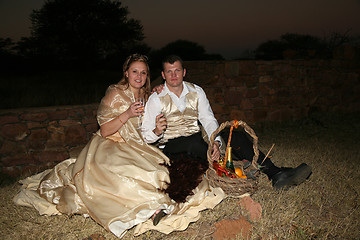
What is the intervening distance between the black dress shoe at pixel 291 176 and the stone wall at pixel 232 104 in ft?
10.7

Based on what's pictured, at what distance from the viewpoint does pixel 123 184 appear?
2602mm

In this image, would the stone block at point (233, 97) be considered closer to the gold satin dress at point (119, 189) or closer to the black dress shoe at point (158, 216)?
the gold satin dress at point (119, 189)

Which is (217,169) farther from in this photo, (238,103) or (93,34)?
(93,34)

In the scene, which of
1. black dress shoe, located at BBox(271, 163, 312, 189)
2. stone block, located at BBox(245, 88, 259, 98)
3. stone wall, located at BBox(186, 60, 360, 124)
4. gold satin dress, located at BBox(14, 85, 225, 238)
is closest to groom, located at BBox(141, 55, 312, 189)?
black dress shoe, located at BBox(271, 163, 312, 189)

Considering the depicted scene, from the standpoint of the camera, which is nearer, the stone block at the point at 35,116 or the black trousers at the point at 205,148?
the black trousers at the point at 205,148

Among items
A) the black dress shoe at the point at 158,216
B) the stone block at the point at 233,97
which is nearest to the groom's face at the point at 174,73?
the black dress shoe at the point at 158,216

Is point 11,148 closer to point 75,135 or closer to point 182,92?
point 75,135

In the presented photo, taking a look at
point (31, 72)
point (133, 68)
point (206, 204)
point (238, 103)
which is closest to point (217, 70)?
point (238, 103)

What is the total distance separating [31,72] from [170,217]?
881cm

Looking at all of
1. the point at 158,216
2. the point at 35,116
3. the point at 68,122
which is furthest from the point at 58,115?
the point at 158,216

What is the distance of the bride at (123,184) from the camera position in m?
2.53

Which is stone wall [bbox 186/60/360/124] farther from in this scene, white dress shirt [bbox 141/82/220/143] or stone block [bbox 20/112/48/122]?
stone block [bbox 20/112/48/122]

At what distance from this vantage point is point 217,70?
633 cm

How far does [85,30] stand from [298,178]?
38.9 ft
